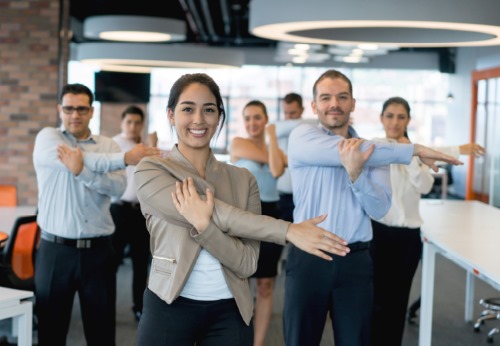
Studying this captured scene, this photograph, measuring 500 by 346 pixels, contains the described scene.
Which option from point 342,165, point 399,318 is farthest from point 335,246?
point 399,318

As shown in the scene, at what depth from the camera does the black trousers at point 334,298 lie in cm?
344

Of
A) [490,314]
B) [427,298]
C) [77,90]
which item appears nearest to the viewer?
[77,90]

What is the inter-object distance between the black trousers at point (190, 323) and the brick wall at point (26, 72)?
5878mm

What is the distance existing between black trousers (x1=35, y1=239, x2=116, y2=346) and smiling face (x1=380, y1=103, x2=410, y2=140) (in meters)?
2.00

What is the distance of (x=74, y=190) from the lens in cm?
427

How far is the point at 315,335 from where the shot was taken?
139 inches

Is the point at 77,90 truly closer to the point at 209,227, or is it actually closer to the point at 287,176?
the point at 209,227

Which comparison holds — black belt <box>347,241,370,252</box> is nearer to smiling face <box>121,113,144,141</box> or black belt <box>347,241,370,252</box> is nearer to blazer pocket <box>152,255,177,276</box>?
blazer pocket <box>152,255,177,276</box>

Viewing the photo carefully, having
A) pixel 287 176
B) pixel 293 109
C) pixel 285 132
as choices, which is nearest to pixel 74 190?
pixel 285 132

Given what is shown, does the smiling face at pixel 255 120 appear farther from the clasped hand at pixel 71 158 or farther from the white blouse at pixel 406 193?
the clasped hand at pixel 71 158

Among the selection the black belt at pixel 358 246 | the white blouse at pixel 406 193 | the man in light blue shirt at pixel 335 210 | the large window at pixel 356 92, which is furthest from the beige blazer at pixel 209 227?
the large window at pixel 356 92

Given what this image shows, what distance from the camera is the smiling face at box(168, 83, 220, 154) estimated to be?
2504 millimetres

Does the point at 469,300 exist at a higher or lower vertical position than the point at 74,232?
lower

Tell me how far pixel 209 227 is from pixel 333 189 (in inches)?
49.6
